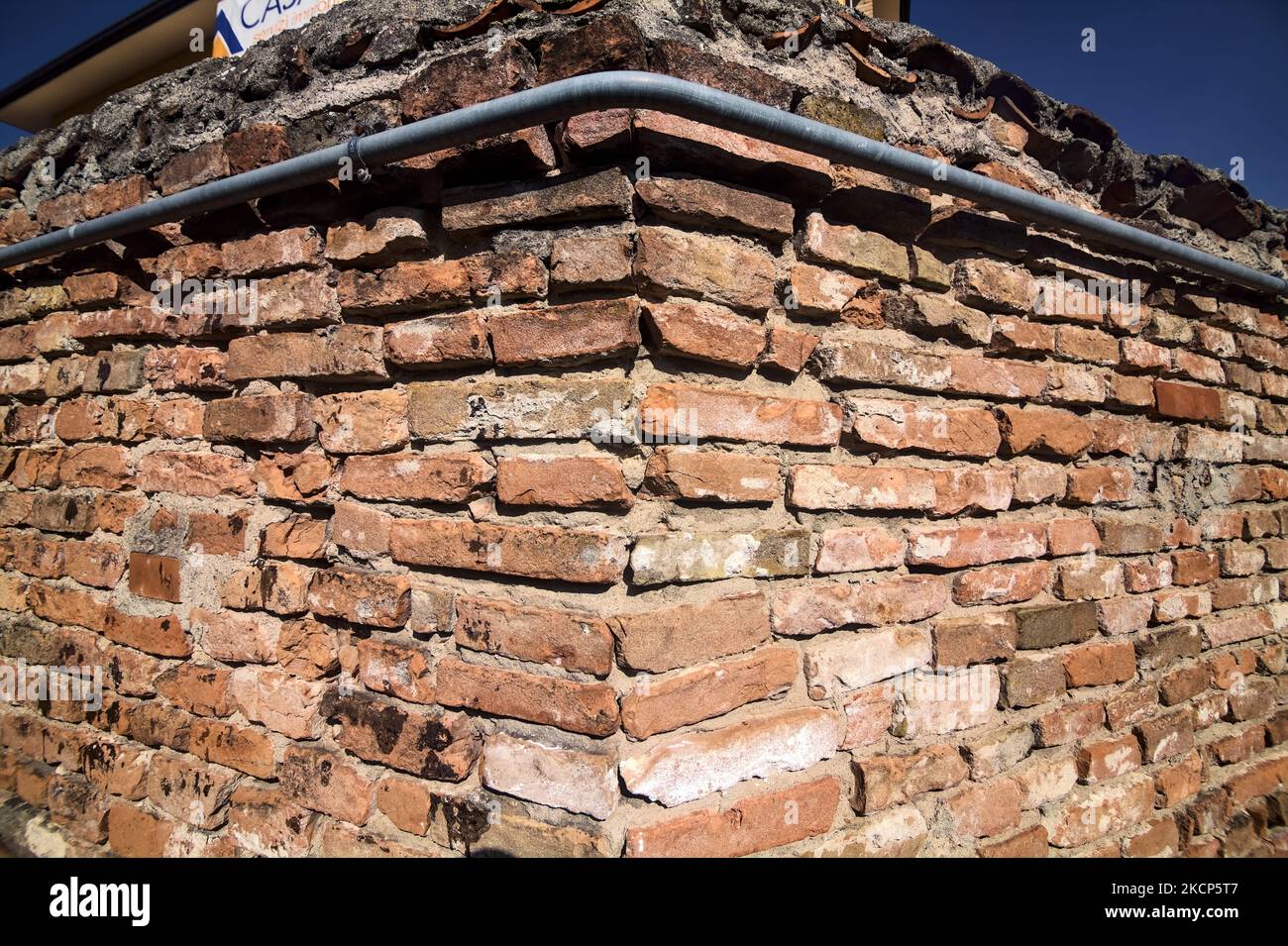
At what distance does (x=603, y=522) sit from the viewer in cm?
110

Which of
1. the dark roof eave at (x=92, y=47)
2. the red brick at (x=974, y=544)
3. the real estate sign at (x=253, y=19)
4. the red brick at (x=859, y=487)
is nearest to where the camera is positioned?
the red brick at (x=859, y=487)

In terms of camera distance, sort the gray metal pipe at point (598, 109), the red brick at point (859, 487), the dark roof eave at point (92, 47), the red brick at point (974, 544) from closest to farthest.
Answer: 1. the gray metal pipe at point (598, 109)
2. the red brick at point (859, 487)
3. the red brick at point (974, 544)
4. the dark roof eave at point (92, 47)

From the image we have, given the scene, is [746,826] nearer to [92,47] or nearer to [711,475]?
[711,475]

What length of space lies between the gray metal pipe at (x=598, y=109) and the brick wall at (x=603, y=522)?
7 cm

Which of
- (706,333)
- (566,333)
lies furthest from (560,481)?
(706,333)

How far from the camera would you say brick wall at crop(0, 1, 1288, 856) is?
111cm

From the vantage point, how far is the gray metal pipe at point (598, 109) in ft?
3.36

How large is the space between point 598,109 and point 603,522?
0.70 m

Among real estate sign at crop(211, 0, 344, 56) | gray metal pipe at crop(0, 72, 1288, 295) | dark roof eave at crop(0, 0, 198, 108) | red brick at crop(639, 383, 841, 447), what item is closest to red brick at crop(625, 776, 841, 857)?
red brick at crop(639, 383, 841, 447)

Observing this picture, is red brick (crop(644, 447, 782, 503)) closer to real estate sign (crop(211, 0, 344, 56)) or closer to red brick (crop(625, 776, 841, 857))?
red brick (crop(625, 776, 841, 857))

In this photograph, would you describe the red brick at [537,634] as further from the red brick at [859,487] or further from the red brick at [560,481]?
the red brick at [859,487]

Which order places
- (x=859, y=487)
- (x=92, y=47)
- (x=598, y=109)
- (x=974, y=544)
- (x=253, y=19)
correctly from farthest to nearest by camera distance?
1. (x=92, y=47)
2. (x=253, y=19)
3. (x=974, y=544)
4. (x=859, y=487)
5. (x=598, y=109)

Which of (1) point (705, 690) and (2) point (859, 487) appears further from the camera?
(2) point (859, 487)

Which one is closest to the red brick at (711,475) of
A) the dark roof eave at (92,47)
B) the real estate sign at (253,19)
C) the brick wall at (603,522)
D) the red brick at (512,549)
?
the brick wall at (603,522)
